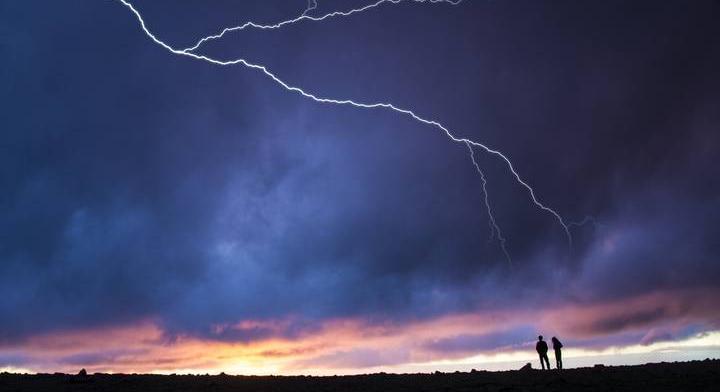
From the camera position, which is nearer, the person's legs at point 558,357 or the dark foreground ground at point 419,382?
the dark foreground ground at point 419,382

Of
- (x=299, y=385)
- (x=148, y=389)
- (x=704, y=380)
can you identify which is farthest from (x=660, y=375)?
(x=148, y=389)

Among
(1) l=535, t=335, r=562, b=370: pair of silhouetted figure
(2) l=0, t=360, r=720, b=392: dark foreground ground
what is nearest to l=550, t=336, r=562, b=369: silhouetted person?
(1) l=535, t=335, r=562, b=370: pair of silhouetted figure

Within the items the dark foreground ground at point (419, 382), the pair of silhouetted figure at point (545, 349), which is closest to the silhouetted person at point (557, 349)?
the pair of silhouetted figure at point (545, 349)

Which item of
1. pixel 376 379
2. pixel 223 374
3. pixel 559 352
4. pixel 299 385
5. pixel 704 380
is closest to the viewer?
pixel 704 380

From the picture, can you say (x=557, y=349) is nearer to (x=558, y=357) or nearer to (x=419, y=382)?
(x=558, y=357)

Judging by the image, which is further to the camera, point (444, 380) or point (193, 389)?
point (444, 380)

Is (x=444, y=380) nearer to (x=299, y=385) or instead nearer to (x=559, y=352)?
(x=299, y=385)

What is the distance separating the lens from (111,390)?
19672 mm

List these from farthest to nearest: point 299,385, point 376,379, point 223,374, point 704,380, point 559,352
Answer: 1. point 559,352
2. point 223,374
3. point 376,379
4. point 299,385
5. point 704,380

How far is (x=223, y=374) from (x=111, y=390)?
17.0 feet

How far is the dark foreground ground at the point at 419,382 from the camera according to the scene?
19203 millimetres

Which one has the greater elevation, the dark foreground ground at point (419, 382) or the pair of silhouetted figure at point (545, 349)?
the pair of silhouetted figure at point (545, 349)

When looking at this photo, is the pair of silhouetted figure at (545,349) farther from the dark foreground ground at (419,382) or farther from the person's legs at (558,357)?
the dark foreground ground at (419,382)

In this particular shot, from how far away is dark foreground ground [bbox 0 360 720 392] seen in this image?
1920 centimetres
